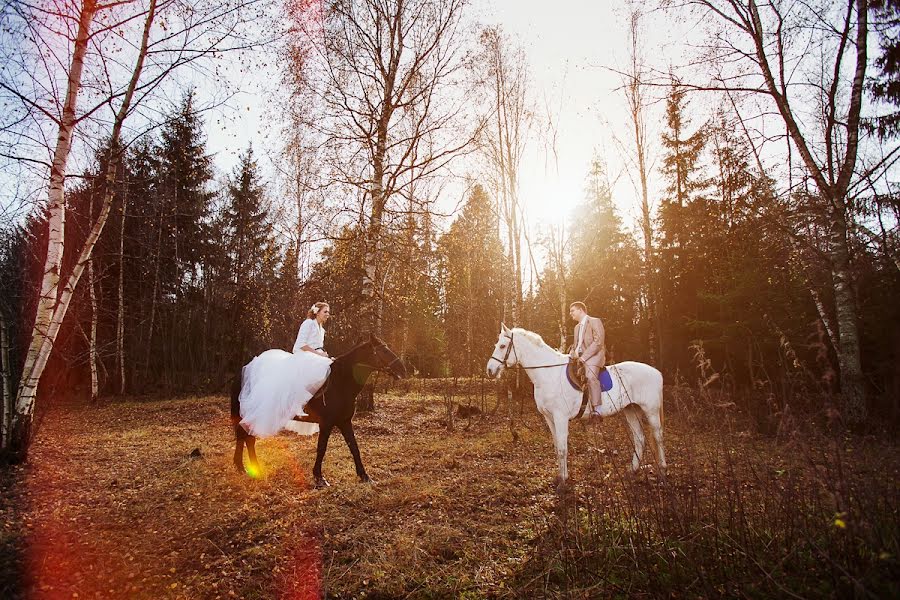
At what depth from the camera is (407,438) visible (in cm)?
975

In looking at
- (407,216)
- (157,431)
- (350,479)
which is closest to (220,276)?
(157,431)

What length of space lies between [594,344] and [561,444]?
1.49m

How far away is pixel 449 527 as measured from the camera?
4430 mm

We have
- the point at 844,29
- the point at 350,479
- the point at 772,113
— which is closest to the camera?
the point at 350,479

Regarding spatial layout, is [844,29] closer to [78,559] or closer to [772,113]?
[772,113]

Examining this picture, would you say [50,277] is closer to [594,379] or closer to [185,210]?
[594,379]

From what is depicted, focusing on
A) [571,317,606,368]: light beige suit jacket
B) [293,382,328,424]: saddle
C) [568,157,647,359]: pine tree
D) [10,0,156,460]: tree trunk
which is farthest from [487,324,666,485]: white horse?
A: [568,157,647,359]: pine tree

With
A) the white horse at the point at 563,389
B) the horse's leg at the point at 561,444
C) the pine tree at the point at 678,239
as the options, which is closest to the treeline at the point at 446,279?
the pine tree at the point at 678,239

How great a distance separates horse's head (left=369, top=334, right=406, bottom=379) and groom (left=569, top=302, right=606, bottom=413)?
2.56m

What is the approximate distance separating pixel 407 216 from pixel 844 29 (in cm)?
1067

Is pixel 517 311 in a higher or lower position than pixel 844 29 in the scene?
lower

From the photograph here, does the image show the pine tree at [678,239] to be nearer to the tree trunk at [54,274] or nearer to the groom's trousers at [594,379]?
the groom's trousers at [594,379]

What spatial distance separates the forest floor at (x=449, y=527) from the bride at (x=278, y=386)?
2.96 feet

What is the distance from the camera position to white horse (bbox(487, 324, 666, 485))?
629cm
